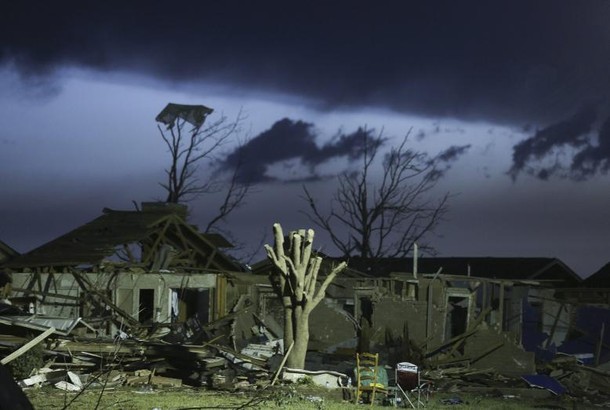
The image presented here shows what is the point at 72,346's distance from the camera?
1992 centimetres

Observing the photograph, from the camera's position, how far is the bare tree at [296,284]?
19688mm

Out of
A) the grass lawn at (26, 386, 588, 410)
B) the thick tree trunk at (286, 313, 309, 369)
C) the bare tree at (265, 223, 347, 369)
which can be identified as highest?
the bare tree at (265, 223, 347, 369)

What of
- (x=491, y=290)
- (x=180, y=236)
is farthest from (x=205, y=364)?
(x=491, y=290)

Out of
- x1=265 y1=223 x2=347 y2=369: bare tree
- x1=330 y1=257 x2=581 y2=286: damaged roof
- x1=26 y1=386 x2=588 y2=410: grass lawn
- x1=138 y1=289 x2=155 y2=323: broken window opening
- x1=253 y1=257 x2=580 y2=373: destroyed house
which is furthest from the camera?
x1=330 y1=257 x2=581 y2=286: damaged roof

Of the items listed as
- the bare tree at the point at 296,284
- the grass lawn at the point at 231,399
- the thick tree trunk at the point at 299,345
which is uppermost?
the bare tree at the point at 296,284

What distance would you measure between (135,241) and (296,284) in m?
8.78

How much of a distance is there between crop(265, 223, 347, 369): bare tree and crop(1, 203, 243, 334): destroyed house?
239 inches

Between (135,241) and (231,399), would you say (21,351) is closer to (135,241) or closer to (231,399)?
(231,399)

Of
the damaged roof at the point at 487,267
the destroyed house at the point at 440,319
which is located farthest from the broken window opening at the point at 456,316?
the damaged roof at the point at 487,267

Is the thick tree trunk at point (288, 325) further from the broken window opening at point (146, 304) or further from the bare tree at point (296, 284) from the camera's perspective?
the broken window opening at point (146, 304)

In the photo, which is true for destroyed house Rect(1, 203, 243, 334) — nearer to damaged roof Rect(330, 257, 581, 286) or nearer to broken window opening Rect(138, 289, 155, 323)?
broken window opening Rect(138, 289, 155, 323)

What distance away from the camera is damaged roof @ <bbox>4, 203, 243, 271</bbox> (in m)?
25.8

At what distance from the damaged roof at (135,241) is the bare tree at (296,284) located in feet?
26.6

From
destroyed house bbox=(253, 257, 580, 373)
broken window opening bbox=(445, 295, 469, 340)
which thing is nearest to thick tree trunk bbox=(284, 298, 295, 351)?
destroyed house bbox=(253, 257, 580, 373)
